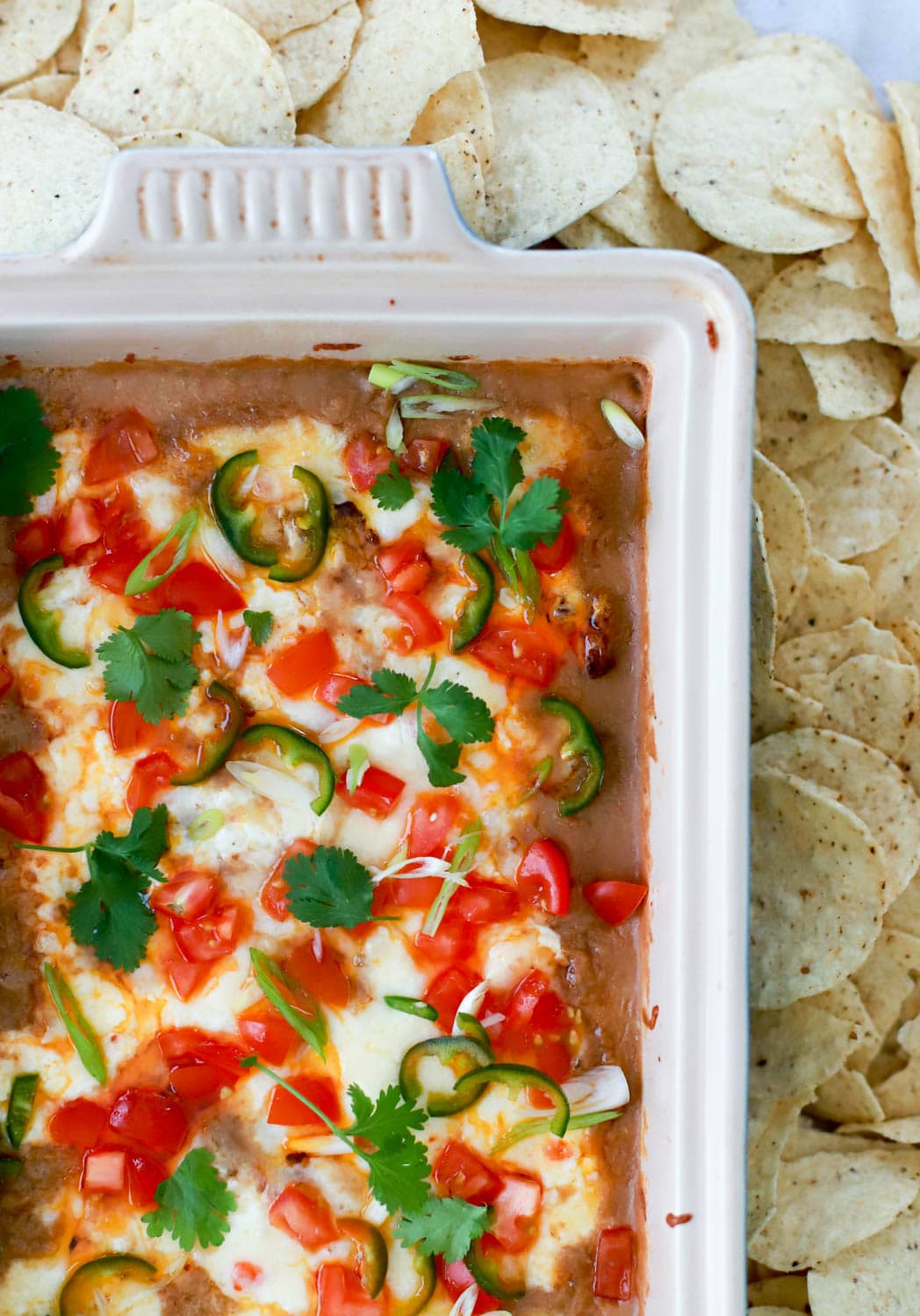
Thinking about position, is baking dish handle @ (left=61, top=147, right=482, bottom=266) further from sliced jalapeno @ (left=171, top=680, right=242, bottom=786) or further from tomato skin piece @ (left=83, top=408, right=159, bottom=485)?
sliced jalapeno @ (left=171, top=680, right=242, bottom=786)

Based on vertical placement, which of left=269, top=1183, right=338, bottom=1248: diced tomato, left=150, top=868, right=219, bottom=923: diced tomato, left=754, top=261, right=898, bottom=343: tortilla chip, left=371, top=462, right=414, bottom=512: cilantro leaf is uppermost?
left=754, top=261, right=898, bottom=343: tortilla chip

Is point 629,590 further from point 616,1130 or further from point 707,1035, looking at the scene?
point 616,1130

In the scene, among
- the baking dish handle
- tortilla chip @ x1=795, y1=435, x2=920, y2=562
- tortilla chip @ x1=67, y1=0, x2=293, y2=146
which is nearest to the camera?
the baking dish handle

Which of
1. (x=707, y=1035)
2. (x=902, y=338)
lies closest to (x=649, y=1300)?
(x=707, y=1035)

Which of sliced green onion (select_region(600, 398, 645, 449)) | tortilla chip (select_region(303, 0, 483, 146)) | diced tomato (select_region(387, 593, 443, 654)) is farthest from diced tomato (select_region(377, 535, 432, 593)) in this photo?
tortilla chip (select_region(303, 0, 483, 146))

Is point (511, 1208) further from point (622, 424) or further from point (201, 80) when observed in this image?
point (201, 80)

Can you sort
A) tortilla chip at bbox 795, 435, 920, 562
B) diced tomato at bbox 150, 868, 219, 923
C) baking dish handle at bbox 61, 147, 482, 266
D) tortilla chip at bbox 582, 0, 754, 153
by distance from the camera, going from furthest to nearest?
tortilla chip at bbox 795, 435, 920, 562
tortilla chip at bbox 582, 0, 754, 153
diced tomato at bbox 150, 868, 219, 923
baking dish handle at bbox 61, 147, 482, 266
